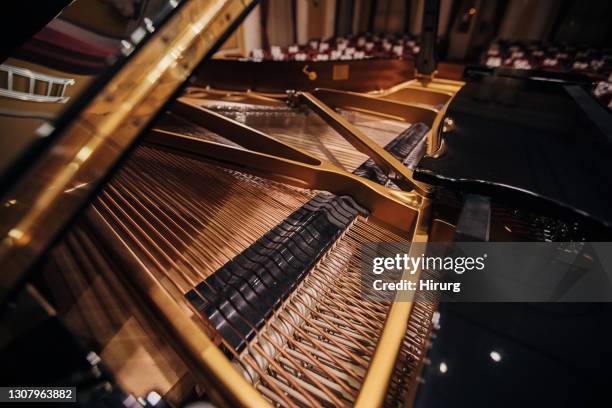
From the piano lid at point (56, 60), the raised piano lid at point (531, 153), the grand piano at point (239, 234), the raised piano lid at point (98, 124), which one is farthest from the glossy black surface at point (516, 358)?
the piano lid at point (56, 60)

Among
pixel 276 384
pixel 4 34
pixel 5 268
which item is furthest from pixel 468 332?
pixel 4 34

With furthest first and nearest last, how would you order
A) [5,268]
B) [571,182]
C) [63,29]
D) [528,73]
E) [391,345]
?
[528,73] → [63,29] → [571,182] → [391,345] → [5,268]

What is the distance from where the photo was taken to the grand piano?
2.07 ft

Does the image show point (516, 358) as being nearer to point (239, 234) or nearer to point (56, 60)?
point (239, 234)

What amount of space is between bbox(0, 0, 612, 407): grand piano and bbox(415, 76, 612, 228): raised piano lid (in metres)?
0.01

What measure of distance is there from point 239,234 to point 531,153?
1.31 m

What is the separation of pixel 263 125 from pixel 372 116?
3.68 ft

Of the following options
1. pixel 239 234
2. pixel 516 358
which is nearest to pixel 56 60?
pixel 239 234

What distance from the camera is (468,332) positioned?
674 millimetres

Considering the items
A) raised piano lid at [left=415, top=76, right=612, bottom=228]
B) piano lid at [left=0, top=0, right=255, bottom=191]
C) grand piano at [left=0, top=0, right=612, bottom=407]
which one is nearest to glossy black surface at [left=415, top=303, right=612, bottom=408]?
grand piano at [left=0, top=0, right=612, bottom=407]

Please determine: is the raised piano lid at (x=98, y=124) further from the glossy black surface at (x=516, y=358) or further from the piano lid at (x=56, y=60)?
the glossy black surface at (x=516, y=358)

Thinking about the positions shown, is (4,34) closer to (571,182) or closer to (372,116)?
(372,116)

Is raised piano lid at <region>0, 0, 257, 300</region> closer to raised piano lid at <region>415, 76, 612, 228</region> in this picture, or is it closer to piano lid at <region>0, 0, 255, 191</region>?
piano lid at <region>0, 0, 255, 191</region>

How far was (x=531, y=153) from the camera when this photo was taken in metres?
1.24
